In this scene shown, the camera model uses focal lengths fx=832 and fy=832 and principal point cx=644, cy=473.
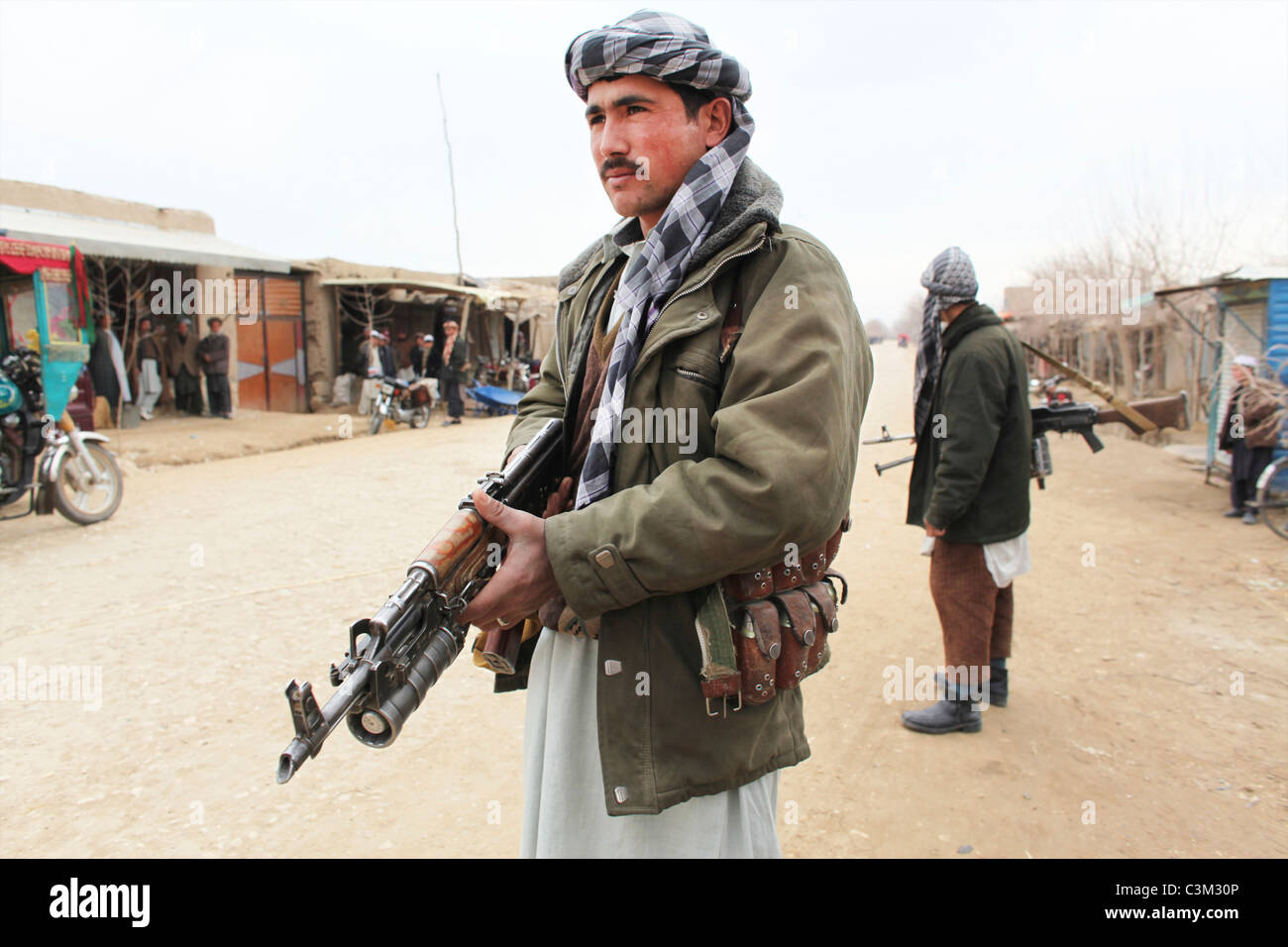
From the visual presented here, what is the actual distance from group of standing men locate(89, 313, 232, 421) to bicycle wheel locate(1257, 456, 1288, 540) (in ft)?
46.6

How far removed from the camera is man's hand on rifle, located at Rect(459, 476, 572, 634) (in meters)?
1.38

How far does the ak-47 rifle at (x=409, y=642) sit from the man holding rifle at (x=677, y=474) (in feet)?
0.19

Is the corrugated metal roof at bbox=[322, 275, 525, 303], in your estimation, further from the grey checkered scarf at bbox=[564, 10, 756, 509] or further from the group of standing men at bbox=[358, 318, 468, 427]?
the grey checkered scarf at bbox=[564, 10, 756, 509]

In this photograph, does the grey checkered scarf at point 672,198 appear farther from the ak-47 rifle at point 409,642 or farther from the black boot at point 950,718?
the black boot at point 950,718

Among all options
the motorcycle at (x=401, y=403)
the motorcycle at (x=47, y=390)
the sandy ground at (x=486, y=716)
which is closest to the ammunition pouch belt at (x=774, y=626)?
the sandy ground at (x=486, y=716)

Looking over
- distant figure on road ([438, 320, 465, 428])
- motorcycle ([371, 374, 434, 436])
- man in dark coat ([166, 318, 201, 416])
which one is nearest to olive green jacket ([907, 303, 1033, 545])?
motorcycle ([371, 374, 434, 436])

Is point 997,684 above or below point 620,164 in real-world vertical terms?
below

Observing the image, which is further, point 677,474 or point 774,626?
point 774,626

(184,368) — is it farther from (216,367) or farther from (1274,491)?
(1274,491)

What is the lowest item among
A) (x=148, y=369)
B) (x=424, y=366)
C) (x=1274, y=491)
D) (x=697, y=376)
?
(x=1274, y=491)

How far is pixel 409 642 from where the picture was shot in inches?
52.2

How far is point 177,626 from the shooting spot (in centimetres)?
456

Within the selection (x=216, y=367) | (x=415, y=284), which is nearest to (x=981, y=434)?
(x=216, y=367)

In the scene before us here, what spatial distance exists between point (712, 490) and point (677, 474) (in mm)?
77
